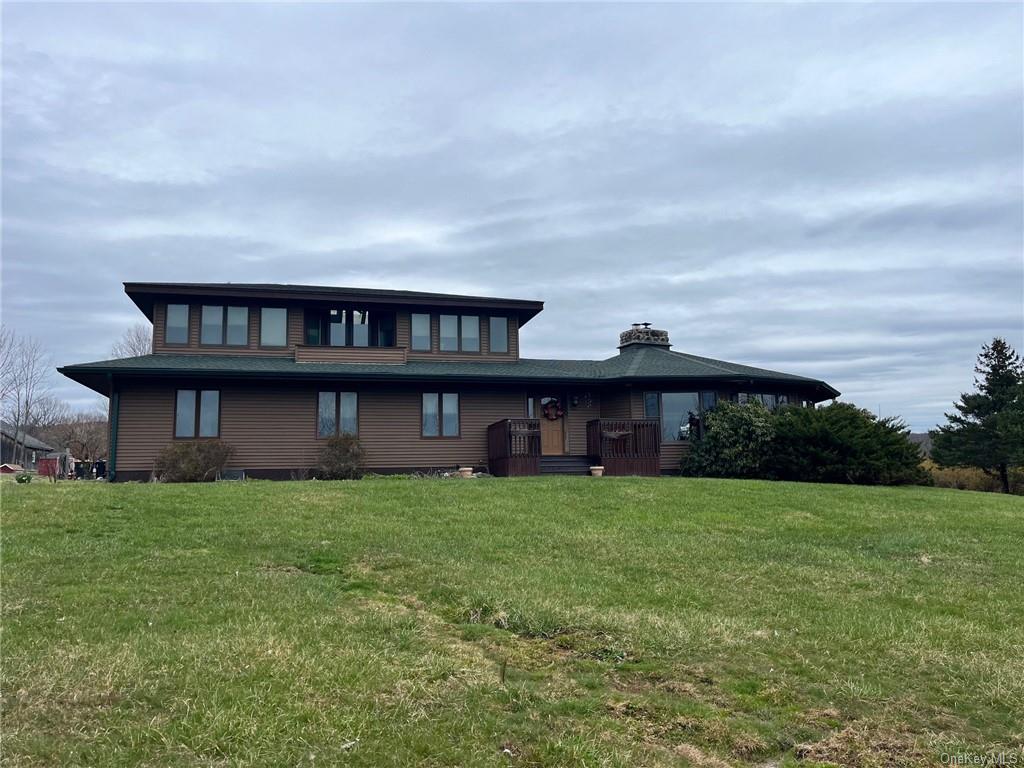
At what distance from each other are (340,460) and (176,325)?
7119 mm

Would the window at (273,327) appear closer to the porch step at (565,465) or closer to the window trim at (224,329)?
the window trim at (224,329)

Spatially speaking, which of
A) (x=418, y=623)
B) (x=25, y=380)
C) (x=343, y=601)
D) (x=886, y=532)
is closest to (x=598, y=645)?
(x=418, y=623)

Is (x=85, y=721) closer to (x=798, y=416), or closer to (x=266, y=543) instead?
(x=266, y=543)

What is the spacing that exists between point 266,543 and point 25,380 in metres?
40.0

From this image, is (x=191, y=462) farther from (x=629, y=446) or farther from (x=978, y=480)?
(x=978, y=480)

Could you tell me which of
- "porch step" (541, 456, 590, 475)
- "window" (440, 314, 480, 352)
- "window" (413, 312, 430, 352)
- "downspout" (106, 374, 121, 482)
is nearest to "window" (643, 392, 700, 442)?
"porch step" (541, 456, 590, 475)

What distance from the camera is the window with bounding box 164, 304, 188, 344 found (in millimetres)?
23250

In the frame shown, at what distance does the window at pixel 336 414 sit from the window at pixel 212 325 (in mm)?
3969

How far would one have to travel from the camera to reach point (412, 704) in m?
4.87

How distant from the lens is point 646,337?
30.2 m

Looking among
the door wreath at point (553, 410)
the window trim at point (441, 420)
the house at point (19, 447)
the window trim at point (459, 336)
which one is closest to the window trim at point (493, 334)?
the window trim at point (459, 336)

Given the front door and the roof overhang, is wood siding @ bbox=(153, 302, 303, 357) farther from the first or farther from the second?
the front door

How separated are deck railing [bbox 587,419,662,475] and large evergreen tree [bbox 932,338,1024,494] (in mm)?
18470

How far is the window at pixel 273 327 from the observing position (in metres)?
24.0
